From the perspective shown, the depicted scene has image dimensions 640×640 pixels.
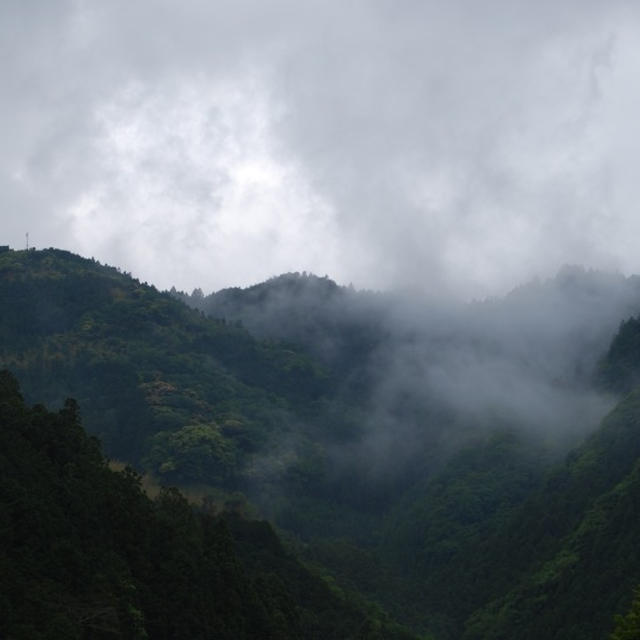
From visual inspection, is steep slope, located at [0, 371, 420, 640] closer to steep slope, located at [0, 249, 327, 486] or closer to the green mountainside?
the green mountainside

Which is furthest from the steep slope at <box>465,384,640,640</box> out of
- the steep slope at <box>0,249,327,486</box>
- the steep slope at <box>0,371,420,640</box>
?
the steep slope at <box>0,249,327,486</box>

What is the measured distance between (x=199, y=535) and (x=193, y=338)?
9731 cm

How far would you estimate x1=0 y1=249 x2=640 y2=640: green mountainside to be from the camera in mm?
77688

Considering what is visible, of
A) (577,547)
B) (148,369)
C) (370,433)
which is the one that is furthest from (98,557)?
(370,433)

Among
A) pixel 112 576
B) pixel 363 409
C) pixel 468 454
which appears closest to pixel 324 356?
pixel 363 409

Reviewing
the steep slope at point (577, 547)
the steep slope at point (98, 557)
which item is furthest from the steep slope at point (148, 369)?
the steep slope at point (98, 557)

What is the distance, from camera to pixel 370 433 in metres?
146

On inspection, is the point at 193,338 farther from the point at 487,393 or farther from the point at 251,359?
the point at 487,393

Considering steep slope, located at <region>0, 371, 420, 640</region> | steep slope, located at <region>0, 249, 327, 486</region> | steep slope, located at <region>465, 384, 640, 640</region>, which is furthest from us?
steep slope, located at <region>0, 249, 327, 486</region>

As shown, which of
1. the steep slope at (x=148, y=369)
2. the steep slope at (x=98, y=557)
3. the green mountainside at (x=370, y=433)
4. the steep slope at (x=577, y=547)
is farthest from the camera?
the steep slope at (x=148, y=369)

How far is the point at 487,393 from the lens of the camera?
14225cm

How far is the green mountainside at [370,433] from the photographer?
255ft

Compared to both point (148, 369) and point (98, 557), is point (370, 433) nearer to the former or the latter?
point (148, 369)

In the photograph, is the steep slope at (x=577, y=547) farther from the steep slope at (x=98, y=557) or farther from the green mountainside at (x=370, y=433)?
the steep slope at (x=98, y=557)
